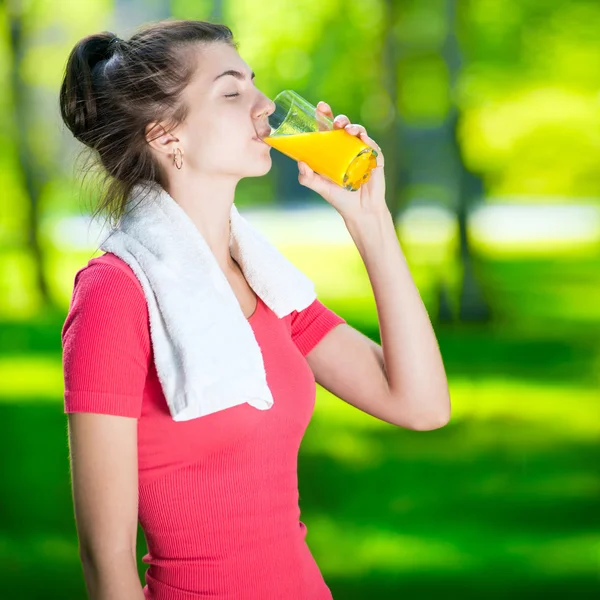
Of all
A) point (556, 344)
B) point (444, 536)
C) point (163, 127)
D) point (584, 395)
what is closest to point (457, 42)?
point (556, 344)

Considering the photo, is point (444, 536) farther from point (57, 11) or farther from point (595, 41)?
point (57, 11)

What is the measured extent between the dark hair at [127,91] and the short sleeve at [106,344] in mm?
237

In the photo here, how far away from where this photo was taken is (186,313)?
3.66ft

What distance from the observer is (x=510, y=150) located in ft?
22.3

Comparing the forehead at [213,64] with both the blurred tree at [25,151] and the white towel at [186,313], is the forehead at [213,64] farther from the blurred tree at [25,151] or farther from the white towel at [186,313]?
the blurred tree at [25,151]

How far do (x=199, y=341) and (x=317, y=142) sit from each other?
0.37 metres

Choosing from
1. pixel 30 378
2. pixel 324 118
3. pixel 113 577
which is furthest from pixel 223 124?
pixel 30 378

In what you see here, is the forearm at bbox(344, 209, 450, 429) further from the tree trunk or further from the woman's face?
the tree trunk

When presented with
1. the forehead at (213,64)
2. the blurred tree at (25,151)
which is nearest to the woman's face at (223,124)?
the forehead at (213,64)

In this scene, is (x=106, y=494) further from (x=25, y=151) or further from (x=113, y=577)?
(x=25, y=151)

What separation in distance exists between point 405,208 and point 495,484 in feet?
11.7

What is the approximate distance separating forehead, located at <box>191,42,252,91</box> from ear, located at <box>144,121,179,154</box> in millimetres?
79

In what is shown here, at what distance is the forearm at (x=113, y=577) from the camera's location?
101 cm

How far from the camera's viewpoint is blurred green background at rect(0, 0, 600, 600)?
3057 millimetres
